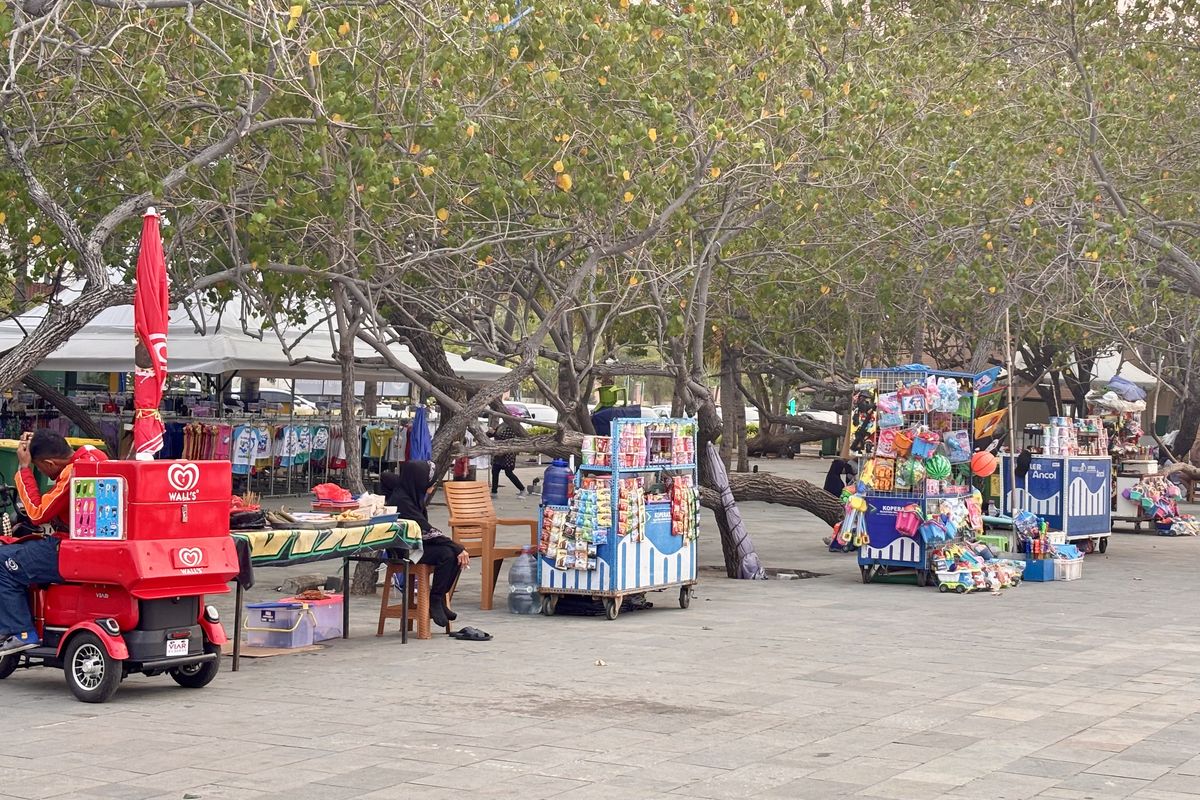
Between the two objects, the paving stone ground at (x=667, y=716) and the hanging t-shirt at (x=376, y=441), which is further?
the hanging t-shirt at (x=376, y=441)

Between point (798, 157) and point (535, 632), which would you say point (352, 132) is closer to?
point (535, 632)

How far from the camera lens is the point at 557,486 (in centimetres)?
1316

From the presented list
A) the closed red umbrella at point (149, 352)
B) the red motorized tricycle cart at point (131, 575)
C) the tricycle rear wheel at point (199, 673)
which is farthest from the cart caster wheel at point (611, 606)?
the closed red umbrella at point (149, 352)

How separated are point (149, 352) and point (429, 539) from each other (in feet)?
10.3

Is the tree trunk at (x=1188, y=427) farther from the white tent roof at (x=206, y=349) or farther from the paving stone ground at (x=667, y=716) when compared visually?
the paving stone ground at (x=667, y=716)

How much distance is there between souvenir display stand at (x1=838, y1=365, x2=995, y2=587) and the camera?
51.4ft

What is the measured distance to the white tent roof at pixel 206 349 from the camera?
21.2 meters

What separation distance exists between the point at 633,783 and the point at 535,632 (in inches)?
213

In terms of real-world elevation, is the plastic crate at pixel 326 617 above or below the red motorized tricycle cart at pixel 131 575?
below

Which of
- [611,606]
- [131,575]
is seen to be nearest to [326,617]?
[611,606]

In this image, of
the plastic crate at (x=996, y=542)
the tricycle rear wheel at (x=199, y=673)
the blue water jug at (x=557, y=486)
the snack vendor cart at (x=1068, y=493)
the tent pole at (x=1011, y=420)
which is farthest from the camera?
the snack vendor cart at (x=1068, y=493)

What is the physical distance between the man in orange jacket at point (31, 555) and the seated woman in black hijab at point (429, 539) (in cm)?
306

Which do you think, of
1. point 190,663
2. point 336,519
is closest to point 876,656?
point 336,519

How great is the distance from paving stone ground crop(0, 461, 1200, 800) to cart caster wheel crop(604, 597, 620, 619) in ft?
0.33
